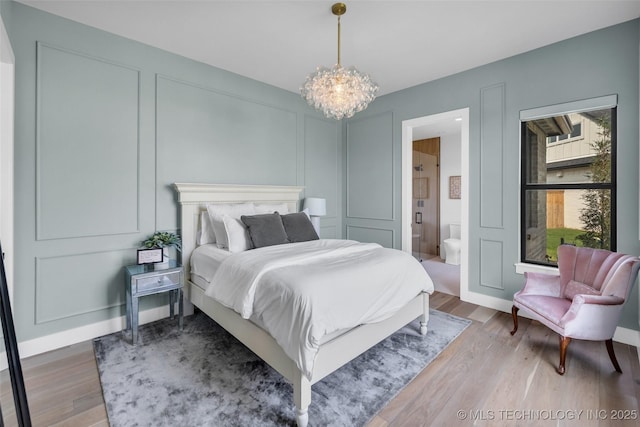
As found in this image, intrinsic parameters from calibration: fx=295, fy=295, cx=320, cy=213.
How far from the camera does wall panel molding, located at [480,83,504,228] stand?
10.9 feet

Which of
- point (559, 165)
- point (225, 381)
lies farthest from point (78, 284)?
point (559, 165)

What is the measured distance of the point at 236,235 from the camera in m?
2.86

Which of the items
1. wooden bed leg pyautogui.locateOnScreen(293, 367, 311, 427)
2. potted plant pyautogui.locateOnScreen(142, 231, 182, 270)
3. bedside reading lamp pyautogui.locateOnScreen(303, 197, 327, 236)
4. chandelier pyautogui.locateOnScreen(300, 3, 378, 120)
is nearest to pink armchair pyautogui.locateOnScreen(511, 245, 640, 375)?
wooden bed leg pyautogui.locateOnScreen(293, 367, 311, 427)

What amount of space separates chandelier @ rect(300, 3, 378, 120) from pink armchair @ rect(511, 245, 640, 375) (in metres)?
2.23

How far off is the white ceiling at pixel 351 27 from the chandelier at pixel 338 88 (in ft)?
1.29

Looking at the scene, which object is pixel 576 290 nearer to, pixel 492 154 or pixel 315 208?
pixel 492 154

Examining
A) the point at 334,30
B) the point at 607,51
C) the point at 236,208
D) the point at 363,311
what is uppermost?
the point at 334,30

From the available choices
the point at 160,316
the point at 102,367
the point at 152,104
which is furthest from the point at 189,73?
the point at 102,367

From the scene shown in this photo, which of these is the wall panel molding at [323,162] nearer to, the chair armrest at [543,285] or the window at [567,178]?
the window at [567,178]

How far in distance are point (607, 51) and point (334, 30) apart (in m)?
2.49

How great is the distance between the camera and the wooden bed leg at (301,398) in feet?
5.36

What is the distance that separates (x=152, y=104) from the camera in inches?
118

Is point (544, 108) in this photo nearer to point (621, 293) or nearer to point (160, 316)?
point (621, 293)

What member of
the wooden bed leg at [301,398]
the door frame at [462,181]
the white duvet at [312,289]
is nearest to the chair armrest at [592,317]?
the white duvet at [312,289]
